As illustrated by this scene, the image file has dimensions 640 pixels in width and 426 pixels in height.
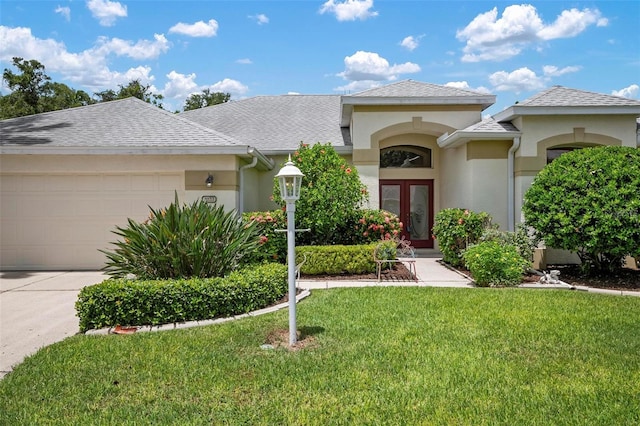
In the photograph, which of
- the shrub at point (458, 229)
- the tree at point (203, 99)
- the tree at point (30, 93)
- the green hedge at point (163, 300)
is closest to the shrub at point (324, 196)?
the shrub at point (458, 229)

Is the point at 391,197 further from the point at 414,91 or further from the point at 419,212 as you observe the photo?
the point at 414,91

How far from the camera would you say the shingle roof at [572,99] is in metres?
11.8

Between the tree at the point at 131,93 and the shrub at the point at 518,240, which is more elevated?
the tree at the point at 131,93

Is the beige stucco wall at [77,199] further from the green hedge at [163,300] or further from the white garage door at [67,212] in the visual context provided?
the green hedge at [163,300]

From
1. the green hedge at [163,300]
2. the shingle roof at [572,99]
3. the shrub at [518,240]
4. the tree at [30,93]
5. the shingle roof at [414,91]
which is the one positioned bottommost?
the green hedge at [163,300]

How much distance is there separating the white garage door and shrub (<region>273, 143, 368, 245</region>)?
338 cm

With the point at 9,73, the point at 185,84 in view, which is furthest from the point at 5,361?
the point at 185,84

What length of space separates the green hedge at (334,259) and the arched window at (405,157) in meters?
6.00

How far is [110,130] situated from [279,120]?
21.5 ft

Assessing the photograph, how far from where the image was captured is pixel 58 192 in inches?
471

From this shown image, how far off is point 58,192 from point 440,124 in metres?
11.0

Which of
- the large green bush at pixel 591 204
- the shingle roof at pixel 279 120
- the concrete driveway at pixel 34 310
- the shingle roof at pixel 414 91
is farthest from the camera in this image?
the shingle roof at pixel 279 120

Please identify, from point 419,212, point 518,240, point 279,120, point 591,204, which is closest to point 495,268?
point 518,240

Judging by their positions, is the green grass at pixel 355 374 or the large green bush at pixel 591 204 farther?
the large green bush at pixel 591 204
